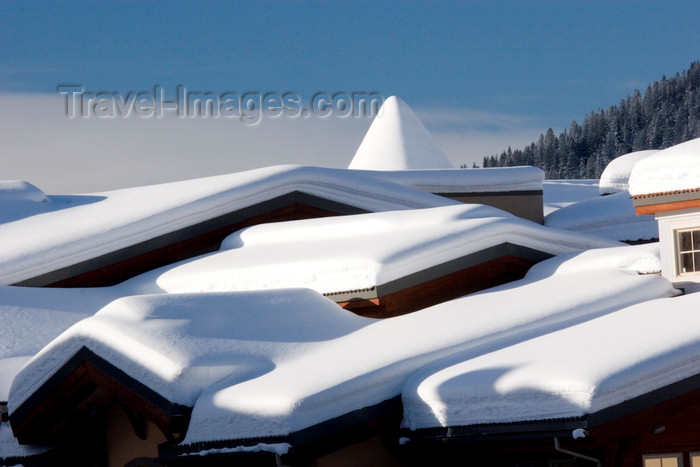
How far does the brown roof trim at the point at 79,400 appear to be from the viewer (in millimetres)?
8280

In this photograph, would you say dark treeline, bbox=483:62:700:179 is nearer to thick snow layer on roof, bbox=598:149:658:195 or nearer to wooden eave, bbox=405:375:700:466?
thick snow layer on roof, bbox=598:149:658:195

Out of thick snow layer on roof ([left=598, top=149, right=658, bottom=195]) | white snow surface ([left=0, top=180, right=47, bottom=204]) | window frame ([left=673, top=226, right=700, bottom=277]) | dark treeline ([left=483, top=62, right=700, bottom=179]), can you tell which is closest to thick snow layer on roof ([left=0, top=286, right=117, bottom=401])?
white snow surface ([left=0, top=180, right=47, bottom=204])

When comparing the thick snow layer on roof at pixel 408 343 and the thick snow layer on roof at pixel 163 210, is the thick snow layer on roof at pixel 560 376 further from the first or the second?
the thick snow layer on roof at pixel 163 210

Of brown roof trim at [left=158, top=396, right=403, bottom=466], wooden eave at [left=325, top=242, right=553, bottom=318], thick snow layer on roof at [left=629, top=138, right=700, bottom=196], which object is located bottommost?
brown roof trim at [left=158, top=396, right=403, bottom=466]

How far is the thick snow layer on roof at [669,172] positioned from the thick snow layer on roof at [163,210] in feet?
16.7

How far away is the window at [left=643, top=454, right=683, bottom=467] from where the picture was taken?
331 inches

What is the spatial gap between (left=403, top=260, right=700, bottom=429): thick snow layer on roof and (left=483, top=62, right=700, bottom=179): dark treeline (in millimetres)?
62015

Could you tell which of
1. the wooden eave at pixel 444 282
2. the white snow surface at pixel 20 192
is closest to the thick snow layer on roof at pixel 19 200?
the white snow surface at pixel 20 192

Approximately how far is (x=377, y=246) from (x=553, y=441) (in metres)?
4.39

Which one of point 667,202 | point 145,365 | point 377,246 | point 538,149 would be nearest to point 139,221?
point 377,246

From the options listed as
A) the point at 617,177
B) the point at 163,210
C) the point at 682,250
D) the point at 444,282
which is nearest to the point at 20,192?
the point at 163,210

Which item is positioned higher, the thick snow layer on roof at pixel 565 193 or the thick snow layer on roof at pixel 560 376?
the thick snow layer on roof at pixel 565 193

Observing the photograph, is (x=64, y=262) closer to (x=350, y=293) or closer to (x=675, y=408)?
Answer: (x=350, y=293)

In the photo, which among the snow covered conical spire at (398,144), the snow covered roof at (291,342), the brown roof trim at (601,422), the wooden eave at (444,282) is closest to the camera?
the brown roof trim at (601,422)
